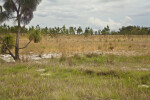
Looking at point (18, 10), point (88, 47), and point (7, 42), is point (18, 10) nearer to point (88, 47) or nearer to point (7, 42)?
point (7, 42)

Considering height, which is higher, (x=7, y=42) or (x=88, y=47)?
(x=7, y=42)

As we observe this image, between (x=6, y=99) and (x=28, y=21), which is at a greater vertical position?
(x=28, y=21)

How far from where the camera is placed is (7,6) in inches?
381

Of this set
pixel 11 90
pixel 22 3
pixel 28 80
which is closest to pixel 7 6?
pixel 22 3

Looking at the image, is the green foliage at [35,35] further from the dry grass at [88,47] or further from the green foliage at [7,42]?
the dry grass at [88,47]

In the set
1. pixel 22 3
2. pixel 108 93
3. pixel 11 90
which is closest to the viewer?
pixel 108 93

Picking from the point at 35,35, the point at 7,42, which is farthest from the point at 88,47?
the point at 7,42

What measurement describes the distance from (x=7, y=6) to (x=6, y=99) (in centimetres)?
786

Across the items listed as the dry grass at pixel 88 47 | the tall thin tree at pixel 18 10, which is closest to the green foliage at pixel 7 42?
the tall thin tree at pixel 18 10

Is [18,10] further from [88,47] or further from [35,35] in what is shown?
[88,47]

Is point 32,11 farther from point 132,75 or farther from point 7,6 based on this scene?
point 132,75

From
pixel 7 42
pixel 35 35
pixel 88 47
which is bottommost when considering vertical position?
pixel 88 47

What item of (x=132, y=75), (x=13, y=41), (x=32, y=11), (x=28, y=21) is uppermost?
(x=32, y=11)

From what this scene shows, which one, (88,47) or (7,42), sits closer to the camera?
(7,42)
